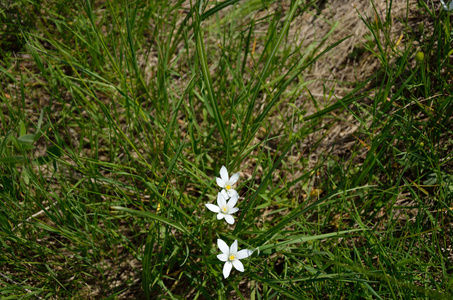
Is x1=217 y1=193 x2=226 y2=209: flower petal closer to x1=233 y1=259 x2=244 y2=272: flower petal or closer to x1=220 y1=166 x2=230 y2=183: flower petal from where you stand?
x1=220 y1=166 x2=230 y2=183: flower petal

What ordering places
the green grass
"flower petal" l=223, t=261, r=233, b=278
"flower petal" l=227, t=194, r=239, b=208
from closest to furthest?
"flower petal" l=223, t=261, r=233, b=278, "flower petal" l=227, t=194, r=239, b=208, the green grass

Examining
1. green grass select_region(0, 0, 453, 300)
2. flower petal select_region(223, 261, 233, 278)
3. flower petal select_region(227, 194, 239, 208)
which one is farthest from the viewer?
green grass select_region(0, 0, 453, 300)

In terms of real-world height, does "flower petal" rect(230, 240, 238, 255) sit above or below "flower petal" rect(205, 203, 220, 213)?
below

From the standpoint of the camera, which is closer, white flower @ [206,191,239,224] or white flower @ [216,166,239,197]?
white flower @ [206,191,239,224]

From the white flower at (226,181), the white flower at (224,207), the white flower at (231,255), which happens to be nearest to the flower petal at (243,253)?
the white flower at (231,255)

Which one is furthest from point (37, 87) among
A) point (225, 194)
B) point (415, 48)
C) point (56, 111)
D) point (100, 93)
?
point (415, 48)

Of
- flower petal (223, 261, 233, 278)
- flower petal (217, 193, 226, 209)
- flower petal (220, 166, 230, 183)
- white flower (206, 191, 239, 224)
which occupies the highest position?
flower petal (220, 166, 230, 183)

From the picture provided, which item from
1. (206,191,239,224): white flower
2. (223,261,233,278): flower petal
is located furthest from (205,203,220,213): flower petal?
(223,261,233,278): flower petal

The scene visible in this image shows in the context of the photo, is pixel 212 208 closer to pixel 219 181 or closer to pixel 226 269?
pixel 219 181
